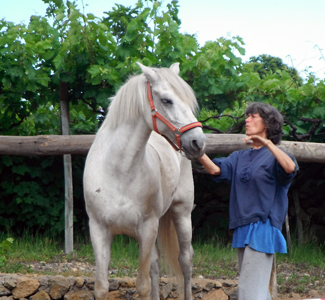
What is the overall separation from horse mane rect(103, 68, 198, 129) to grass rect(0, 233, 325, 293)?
2.22 m

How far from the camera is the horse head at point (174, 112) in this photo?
2697 mm

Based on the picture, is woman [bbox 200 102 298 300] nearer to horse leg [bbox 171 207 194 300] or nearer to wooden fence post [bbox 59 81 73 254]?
horse leg [bbox 171 207 194 300]

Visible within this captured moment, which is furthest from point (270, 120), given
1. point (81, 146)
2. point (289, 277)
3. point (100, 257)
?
point (289, 277)

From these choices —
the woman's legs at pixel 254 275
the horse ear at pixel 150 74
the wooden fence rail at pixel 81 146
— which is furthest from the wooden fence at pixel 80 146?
the woman's legs at pixel 254 275

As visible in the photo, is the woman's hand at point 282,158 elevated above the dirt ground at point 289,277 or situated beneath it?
elevated above

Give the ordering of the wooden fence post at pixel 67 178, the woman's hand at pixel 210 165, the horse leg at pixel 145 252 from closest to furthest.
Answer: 1. the woman's hand at pixel 210 165
2. the horse leg at pixel 145 252
3. the wooden fence post at pixel 67 178

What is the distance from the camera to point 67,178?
536 cm

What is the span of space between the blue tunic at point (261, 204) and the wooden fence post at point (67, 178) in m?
2.85

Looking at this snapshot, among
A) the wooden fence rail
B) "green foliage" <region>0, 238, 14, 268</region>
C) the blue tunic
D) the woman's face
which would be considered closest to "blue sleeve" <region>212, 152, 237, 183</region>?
the blue tunic

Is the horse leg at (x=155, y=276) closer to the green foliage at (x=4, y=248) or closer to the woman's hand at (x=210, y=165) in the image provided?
the woman's hand at (x=210, y=165)

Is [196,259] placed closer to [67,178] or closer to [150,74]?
[67,178]

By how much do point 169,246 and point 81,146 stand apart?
56.2 inches

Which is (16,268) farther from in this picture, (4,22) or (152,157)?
(4,22)

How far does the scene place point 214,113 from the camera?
243 inches
